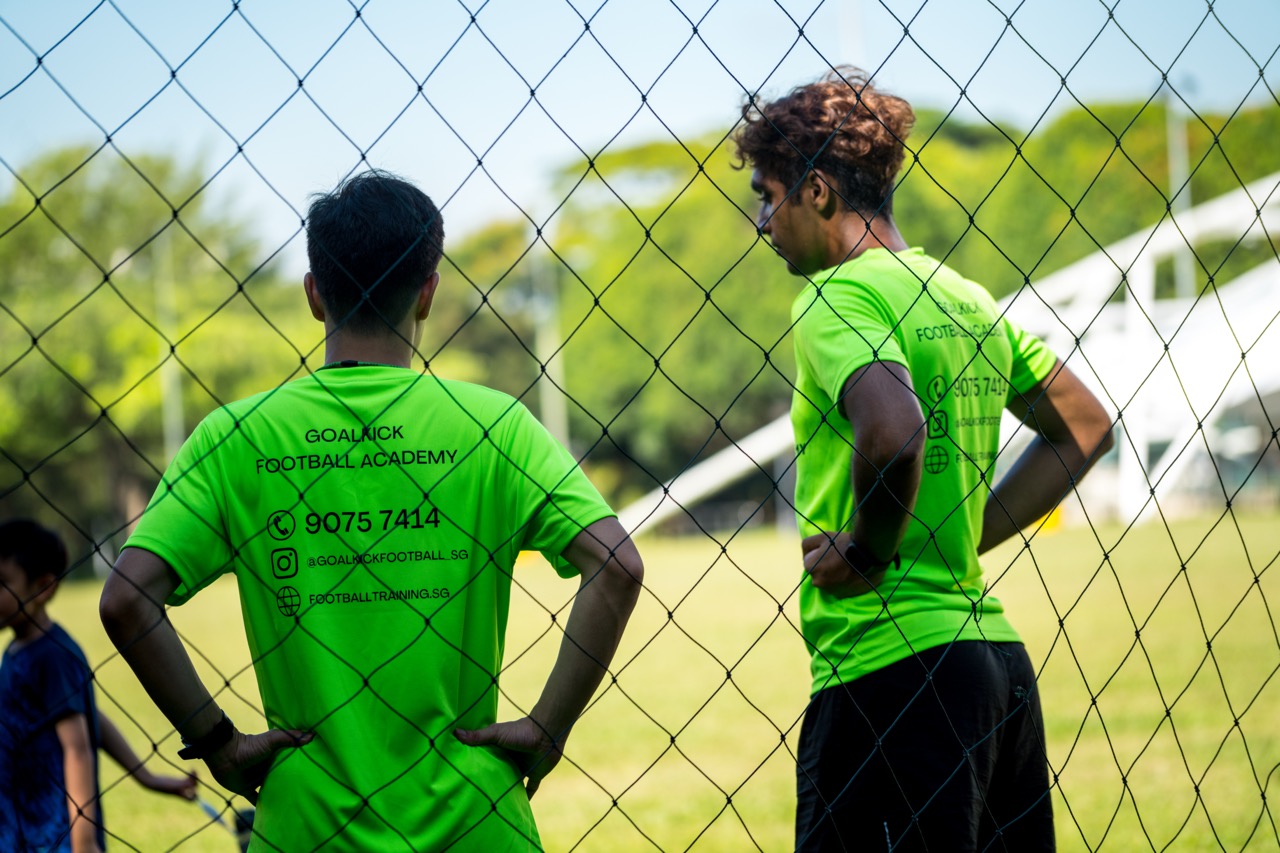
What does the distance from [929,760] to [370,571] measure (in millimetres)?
1009

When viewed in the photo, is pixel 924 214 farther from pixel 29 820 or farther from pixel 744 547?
pixel 29 820

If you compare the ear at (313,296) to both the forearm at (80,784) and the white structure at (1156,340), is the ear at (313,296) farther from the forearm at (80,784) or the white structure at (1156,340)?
the white structure at (1156,340)

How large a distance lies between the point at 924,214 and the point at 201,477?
3592 centimetres

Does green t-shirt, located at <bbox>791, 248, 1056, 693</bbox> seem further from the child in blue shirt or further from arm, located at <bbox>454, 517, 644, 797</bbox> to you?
the child in blue shirt

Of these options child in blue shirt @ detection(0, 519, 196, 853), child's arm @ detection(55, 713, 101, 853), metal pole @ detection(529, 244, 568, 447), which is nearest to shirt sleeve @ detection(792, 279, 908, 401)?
child in blue shirt @ detection(0, 519, 196, 853)

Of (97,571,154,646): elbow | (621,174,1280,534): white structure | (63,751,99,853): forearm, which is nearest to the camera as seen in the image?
(97,571,154,646): elbow

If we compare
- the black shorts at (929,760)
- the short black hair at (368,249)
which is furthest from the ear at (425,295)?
the black shorts at (929,760)

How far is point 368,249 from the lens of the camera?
1695mm

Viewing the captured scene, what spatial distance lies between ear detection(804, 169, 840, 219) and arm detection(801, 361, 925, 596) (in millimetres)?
375

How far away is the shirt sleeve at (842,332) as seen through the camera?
6.56 feet

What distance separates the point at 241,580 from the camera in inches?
64.1

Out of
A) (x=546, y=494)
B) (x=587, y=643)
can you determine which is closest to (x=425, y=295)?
(x=546, y=494)

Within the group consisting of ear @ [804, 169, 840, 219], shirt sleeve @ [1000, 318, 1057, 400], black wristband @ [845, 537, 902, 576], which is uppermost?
ear @ [804, 169, 840, 219]

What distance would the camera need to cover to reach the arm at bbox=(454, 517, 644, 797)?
65.1 inches
